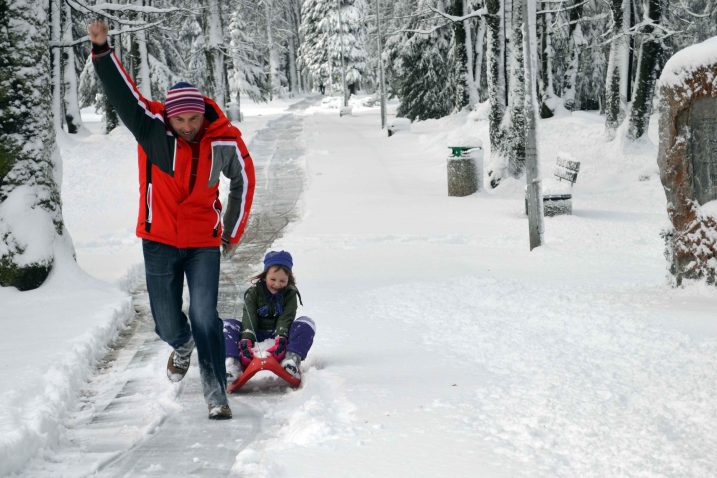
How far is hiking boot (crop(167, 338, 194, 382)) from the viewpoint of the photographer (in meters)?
5.63

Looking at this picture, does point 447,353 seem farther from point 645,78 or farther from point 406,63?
point 406,63

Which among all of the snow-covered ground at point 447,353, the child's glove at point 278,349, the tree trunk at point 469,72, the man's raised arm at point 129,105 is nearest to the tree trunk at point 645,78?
the snow-covered ground at point 447,353

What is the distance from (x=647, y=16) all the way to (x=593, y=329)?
662 inches

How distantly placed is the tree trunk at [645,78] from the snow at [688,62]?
13132 millimetres

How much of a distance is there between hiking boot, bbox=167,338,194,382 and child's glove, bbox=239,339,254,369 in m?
0.40

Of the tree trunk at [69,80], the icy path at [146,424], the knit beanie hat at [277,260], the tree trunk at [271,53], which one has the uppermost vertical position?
the tree trunk at [271,53]

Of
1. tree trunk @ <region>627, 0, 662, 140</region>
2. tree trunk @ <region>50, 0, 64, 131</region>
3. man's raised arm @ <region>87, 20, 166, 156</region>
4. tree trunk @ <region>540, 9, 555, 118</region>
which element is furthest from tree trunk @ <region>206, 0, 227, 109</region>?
man's raised arm @ <region>87, 20, 166, 156</region>

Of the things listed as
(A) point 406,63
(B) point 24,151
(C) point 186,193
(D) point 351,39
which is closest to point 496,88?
(B) point 24,151

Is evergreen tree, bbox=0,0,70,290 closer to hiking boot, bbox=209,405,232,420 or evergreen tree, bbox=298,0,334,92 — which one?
hiking boot, bbox=209,405,232,420

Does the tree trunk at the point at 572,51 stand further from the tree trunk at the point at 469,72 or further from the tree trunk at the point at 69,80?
the tree trunk at the point at 69,80

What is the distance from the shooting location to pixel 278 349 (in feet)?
19.4

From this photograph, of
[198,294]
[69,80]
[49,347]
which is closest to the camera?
[198,294]

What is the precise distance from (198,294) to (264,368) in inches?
36.4

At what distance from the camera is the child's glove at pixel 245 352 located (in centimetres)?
591
